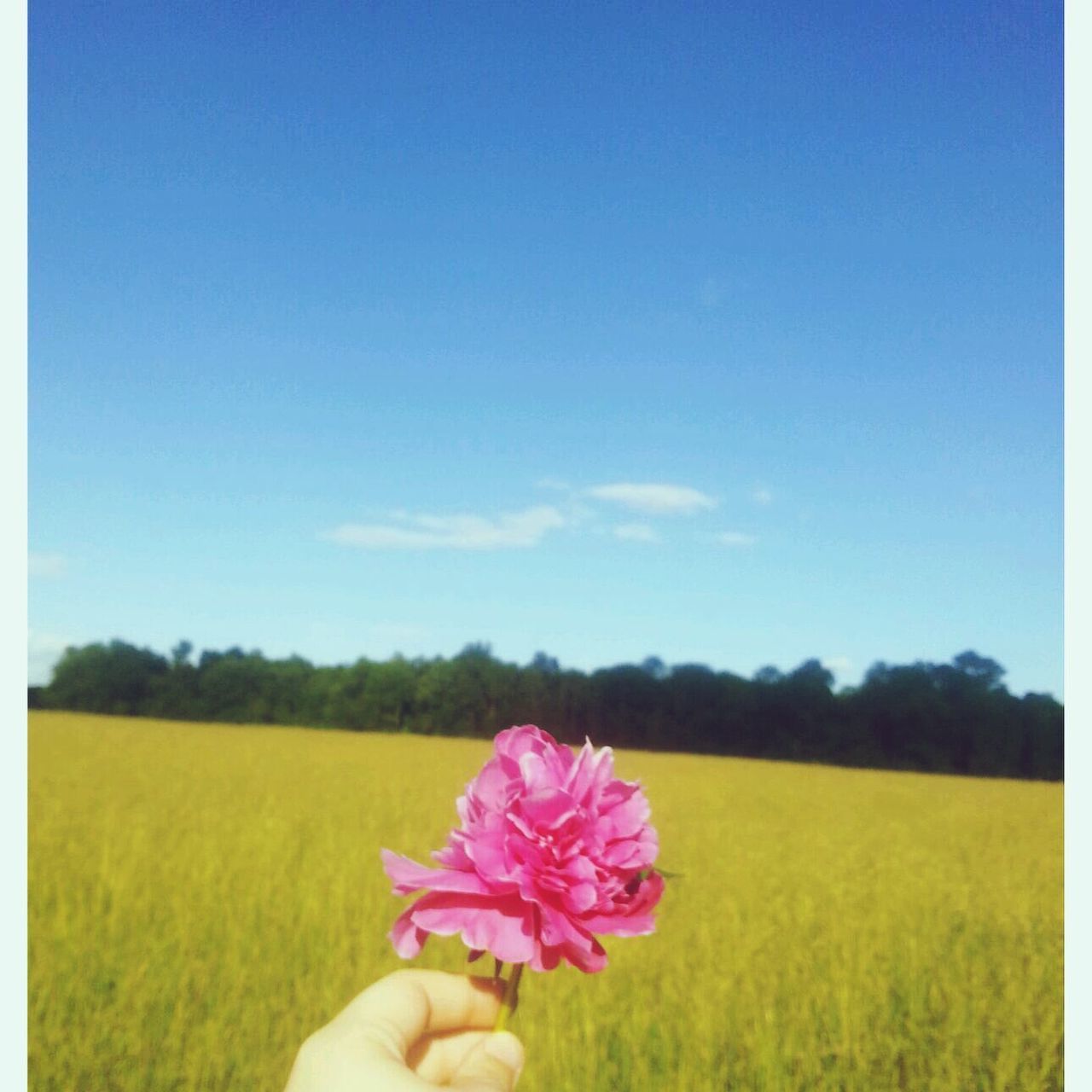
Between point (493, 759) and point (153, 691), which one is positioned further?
point (153, 691)

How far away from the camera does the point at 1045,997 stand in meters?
3.58

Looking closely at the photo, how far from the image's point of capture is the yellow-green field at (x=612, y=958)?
282 centimetres

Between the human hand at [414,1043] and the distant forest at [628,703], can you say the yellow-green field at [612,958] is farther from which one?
the distant forest at [628,703]

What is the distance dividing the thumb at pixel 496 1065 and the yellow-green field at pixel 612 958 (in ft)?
7.33

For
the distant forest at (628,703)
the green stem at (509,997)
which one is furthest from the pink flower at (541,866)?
the distant forest at (628,703)

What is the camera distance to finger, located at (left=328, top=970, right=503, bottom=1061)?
2.02 ft

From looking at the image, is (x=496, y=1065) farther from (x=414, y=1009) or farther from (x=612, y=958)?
(x=612, y=958)

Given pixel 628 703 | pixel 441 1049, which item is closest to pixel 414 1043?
pixel 441 1049

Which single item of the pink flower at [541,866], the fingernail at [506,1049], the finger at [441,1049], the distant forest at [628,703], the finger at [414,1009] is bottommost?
the distant forest at [628,703]
